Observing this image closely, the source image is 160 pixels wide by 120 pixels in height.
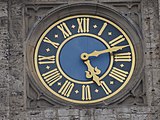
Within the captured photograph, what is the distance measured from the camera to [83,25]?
2477cm

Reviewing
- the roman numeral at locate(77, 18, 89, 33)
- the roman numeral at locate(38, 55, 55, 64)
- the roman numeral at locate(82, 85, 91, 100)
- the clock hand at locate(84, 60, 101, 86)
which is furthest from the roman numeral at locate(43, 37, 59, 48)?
the roman numeral at locate(82, 85, 91, 100)

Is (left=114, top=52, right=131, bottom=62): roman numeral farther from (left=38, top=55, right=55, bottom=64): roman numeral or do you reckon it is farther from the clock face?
(left=38, top=55, right=55, bottom=64): roman numeral

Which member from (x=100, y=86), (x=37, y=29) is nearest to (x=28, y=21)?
(x=37, y=29)

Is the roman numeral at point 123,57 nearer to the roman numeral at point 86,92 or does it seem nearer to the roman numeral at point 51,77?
the roman numeral at point 86,92

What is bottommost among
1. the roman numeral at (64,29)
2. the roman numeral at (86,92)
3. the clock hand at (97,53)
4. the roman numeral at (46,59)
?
the roman numeral at (86,92)

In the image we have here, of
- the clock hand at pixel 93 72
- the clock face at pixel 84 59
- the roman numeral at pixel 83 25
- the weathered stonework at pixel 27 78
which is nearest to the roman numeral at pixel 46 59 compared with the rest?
the clock face at pixel 84 59

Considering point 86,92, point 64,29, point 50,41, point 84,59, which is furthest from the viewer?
point 64,29

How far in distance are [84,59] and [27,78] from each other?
1173mm

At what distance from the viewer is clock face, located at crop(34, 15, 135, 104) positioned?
952 inches

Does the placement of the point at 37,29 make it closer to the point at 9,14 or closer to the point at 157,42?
the point at 9,14

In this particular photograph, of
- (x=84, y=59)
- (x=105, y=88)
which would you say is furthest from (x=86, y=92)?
(x=84, y=59)

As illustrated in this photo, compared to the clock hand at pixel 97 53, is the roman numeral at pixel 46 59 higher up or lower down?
lower down

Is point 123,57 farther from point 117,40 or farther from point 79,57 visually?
point 79,57

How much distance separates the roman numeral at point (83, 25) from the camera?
24703 mm
